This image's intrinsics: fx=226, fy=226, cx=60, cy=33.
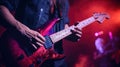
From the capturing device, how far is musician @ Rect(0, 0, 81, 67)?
1457 millimetres

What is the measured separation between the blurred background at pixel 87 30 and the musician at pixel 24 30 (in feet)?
2.29

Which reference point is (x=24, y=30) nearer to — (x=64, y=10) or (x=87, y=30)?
(x=64, y=10)

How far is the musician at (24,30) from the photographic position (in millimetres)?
1457

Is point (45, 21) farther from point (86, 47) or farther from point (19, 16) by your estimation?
point (86, 47)

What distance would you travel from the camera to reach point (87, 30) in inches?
98.7

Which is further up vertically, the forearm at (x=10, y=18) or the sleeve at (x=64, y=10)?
the sleeve at (x=64, y=10)

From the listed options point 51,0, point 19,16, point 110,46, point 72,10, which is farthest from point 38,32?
point 110,46

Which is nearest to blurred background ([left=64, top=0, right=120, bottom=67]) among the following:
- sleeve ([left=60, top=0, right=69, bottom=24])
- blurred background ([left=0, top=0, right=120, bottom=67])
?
blurred background ([left=0, top=0, right=120, bottom=67])

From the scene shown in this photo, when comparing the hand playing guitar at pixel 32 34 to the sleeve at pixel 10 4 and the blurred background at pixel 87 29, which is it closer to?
the sleeve at pixel 10 4

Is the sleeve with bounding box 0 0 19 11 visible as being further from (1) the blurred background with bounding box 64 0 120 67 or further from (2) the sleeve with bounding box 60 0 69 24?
(1) the blurred background with bounding box 64 0 120 67

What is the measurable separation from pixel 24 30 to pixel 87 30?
3.86 ft

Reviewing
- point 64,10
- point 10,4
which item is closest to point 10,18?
point 10,4

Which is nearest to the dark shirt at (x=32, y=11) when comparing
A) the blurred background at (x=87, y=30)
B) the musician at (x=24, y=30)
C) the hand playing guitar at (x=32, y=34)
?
the musician at (x=24, y=30)

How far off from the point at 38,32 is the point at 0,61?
40 centimetres
